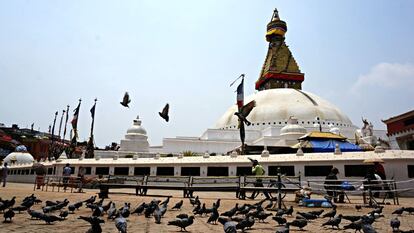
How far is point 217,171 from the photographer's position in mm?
25000

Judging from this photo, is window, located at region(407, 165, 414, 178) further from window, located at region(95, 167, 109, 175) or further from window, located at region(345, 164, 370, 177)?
window, located at region(95, 167, 109, 175)

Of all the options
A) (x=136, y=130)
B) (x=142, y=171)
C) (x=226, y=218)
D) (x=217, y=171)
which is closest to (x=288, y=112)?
(x=136, y=130)

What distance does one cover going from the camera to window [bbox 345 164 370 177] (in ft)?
67.6

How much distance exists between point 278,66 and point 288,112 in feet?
69.0

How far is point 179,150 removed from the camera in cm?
4288

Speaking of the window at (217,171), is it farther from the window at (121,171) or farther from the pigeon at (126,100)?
the pigeon at (126,100)

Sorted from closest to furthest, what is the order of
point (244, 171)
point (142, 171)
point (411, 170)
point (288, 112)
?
point (411, 170)
point (244, 171)
point (142, 171)
point (288, 112)

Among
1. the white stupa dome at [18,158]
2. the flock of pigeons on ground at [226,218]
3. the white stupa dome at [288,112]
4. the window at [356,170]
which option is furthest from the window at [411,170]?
the white stupa dome at [18,158]

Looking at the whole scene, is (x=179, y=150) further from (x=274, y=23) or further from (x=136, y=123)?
(x=274, y=23)

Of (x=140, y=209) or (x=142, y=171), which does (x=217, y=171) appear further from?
(x=140, y=209)

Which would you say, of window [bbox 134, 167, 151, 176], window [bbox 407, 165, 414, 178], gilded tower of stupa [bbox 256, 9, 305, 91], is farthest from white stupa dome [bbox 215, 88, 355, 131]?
window [bbox 407, 165, 414, 178]

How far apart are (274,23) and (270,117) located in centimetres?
3312

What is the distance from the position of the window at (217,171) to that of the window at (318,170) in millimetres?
5918

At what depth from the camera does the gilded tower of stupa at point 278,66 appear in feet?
223
